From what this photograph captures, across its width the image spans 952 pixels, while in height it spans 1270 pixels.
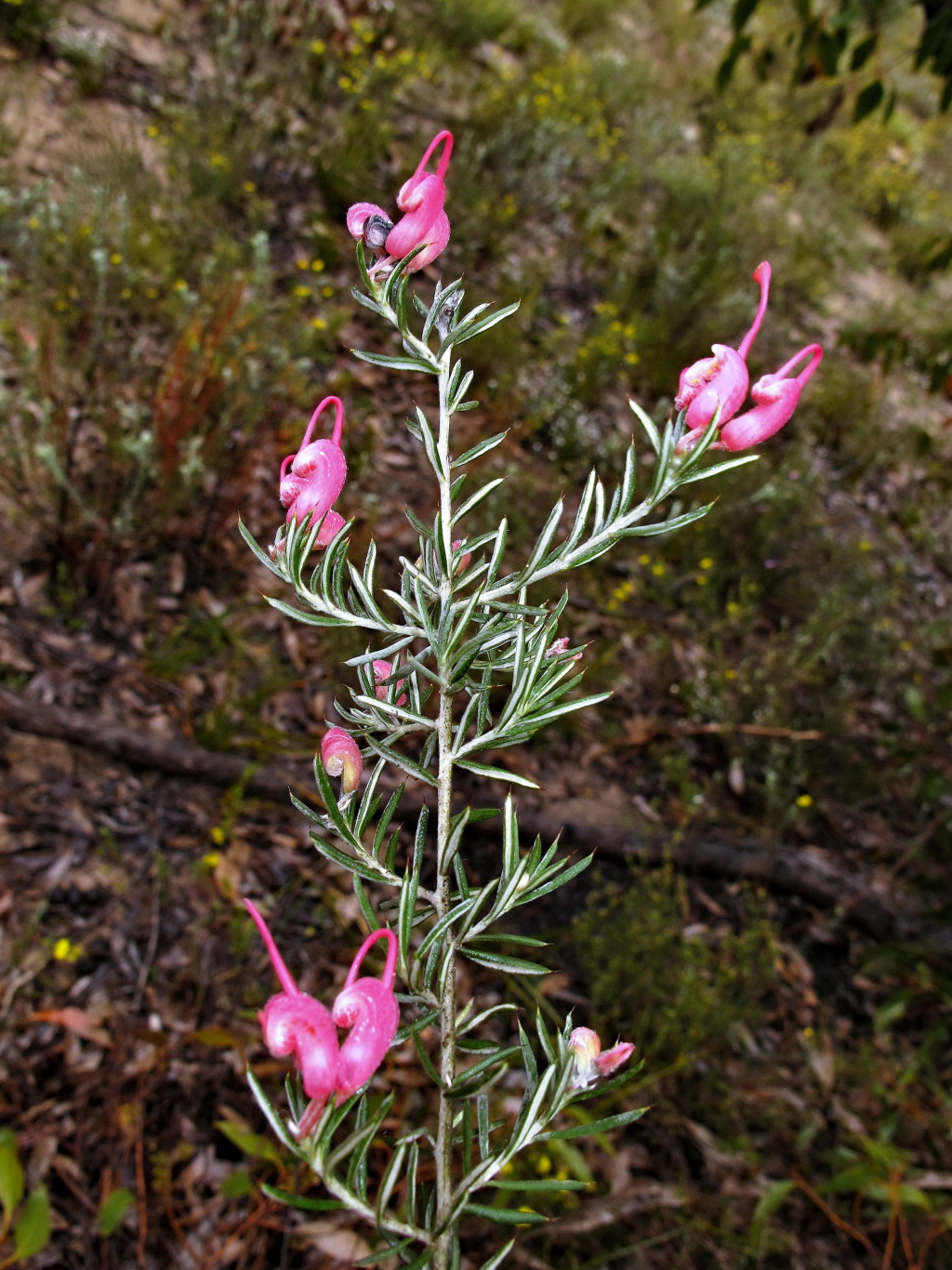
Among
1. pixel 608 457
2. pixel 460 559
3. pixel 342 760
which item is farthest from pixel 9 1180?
pixel 608 457

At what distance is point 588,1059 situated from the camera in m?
0.64

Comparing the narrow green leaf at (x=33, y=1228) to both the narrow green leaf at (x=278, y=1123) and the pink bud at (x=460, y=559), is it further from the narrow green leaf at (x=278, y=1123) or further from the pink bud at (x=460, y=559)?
the pink bud at (x=460, y=559)

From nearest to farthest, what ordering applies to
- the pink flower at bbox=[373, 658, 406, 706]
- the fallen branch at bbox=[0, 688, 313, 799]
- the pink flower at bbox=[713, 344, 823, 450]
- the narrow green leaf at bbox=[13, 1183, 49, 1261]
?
the pink flower at bbox=[713, 344, 823, 450] < the pink flower at bbox=[373, 658, 406, 706] < the narrow green leaf at bbox=[13, 1183, 49, 1261] < the fallen branch at bbox=[0, 688, 313, 799]

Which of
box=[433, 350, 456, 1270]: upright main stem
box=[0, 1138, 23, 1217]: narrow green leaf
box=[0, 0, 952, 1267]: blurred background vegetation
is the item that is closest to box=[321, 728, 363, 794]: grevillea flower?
box=[433, 350, 456, 1270]: upright main stem

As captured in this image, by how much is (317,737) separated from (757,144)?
6174mm

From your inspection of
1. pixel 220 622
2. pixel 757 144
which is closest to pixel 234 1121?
pixel 220 622

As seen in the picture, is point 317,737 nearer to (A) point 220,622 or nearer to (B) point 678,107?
(A) point 220,622

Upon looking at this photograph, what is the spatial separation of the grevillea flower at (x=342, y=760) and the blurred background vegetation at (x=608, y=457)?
1.59 metres

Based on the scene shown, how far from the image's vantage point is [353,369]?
11.6 feet

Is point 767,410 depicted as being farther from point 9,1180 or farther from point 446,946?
point 9,1180

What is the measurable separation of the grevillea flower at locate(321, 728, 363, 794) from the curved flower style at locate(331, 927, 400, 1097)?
16 cm

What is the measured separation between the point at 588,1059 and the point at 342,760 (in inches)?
11.6

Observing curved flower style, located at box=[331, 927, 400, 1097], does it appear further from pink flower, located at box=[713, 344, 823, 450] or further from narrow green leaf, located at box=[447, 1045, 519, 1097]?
pink flower, located at box=[713, 344, 823, 450]

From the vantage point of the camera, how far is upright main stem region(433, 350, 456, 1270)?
67 cm
